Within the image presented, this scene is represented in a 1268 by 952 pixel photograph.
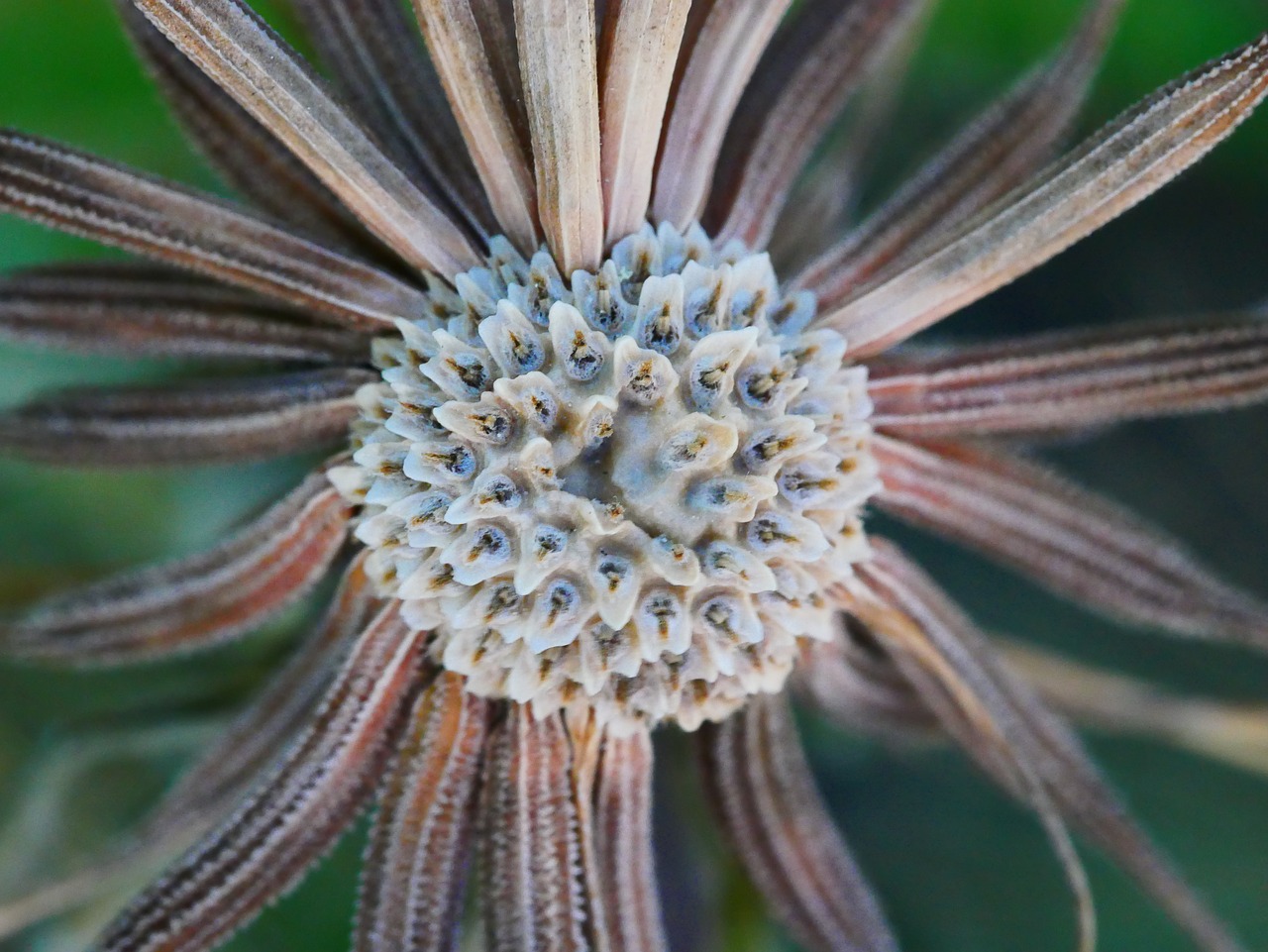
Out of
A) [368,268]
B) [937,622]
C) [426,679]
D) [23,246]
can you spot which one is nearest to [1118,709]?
[937,622]

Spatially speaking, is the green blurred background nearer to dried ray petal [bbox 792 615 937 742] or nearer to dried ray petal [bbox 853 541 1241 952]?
dried ray petal [bbox 792 615 937 742]

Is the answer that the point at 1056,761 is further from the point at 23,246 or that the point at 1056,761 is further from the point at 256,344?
the point at 23,246

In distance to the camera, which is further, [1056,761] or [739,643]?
[1056,761]

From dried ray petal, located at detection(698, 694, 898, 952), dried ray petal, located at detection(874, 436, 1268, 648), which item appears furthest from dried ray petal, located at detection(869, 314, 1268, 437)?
dried ray petal, located at detection(698, 694, 898, 952)

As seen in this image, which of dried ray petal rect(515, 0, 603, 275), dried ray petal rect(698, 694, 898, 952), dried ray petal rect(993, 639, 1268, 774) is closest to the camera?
dried ray petal rect(515, 0, 603, 275)

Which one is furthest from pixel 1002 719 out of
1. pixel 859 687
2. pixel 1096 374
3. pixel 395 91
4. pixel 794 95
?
pixel 395 91

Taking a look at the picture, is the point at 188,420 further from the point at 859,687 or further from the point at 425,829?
the point at 859,687
